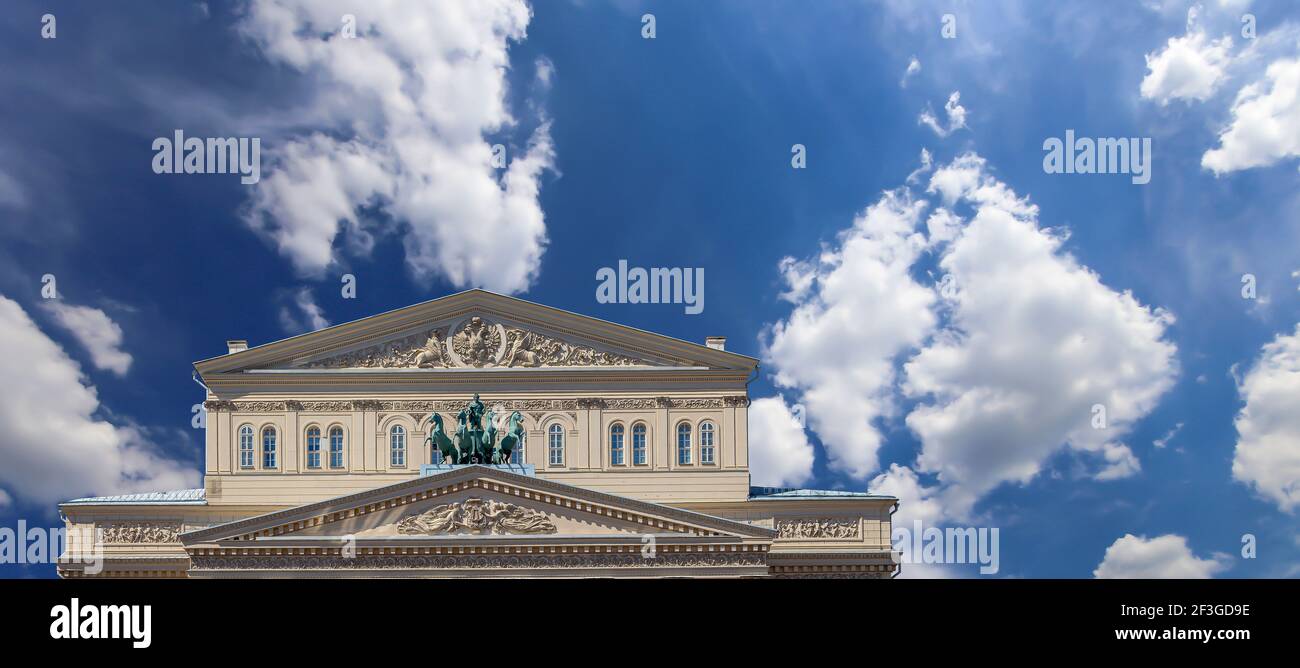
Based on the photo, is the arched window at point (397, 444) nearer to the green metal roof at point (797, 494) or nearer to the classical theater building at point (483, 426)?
the classical theater building at point (483, 426)

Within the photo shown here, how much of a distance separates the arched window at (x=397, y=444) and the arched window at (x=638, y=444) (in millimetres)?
9177

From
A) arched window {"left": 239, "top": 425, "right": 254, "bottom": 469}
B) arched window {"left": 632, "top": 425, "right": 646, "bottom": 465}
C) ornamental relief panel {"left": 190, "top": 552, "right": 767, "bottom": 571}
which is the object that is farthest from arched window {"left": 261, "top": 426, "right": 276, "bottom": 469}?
arched window {"left": 632, "top": 425, "right": 646, "bottom": 465}

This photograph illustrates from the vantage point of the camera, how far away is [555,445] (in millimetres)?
49969

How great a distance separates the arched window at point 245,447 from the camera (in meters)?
49.5

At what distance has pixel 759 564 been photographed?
40812 mm

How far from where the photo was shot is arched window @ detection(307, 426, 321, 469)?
49.5m

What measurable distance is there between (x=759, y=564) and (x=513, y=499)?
327 inches

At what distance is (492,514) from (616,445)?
34.4ft

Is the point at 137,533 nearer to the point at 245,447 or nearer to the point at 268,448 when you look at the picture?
the point at 245,447

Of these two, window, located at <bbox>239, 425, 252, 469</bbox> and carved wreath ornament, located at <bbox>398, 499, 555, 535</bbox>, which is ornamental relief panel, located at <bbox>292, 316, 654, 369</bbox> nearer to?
window, located at <bbox>239, 425, 252, 469</bbox>
